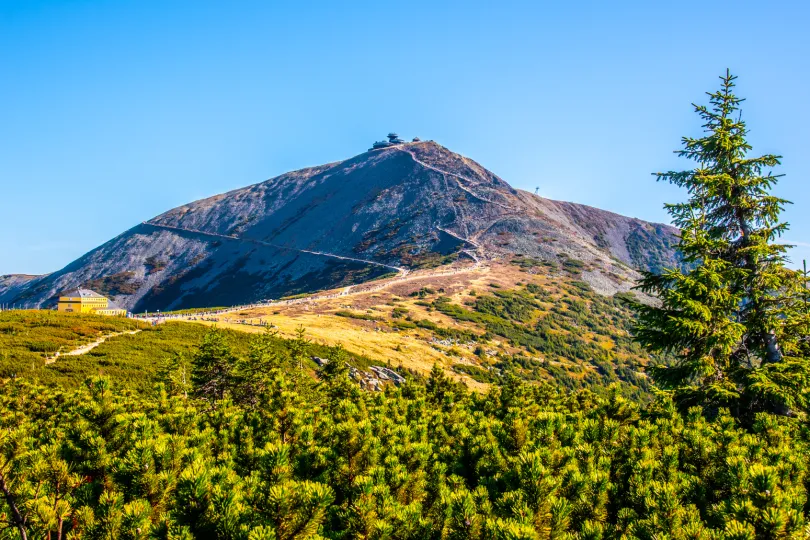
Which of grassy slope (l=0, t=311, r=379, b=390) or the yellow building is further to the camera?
the yellow building

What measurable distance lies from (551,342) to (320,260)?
391ft

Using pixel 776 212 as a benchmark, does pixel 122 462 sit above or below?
below

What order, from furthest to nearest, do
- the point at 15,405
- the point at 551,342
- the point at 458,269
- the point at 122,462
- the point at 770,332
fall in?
the point at 458,269 → the point at 551,342 → the point at 15,405 → the point at 770,332 → the point at 122,462

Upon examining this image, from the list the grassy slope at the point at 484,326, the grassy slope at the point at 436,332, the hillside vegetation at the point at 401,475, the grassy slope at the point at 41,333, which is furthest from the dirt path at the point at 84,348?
the hillside vegetation at the point at 401,475

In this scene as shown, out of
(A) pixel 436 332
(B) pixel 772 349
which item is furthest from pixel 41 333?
(A) pixel 436 332

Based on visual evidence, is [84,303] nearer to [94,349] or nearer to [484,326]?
[94,349]

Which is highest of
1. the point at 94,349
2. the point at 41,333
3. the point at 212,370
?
the point at 41,333

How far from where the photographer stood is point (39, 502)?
209 inches

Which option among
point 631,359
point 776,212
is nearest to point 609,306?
point 631,359

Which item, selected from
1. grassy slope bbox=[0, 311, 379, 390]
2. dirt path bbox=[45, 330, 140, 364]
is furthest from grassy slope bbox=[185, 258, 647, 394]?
dirt path bbox=[45, 330, 140, 364]

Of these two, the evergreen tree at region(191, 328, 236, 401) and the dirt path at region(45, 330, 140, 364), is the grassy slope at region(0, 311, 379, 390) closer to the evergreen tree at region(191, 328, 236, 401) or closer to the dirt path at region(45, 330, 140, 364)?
the dirt path at region(45, 330, 140, 364)

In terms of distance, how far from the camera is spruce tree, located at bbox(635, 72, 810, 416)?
1361 cm

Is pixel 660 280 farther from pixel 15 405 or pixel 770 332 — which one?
pixel 15 405

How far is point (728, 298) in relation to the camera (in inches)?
572
